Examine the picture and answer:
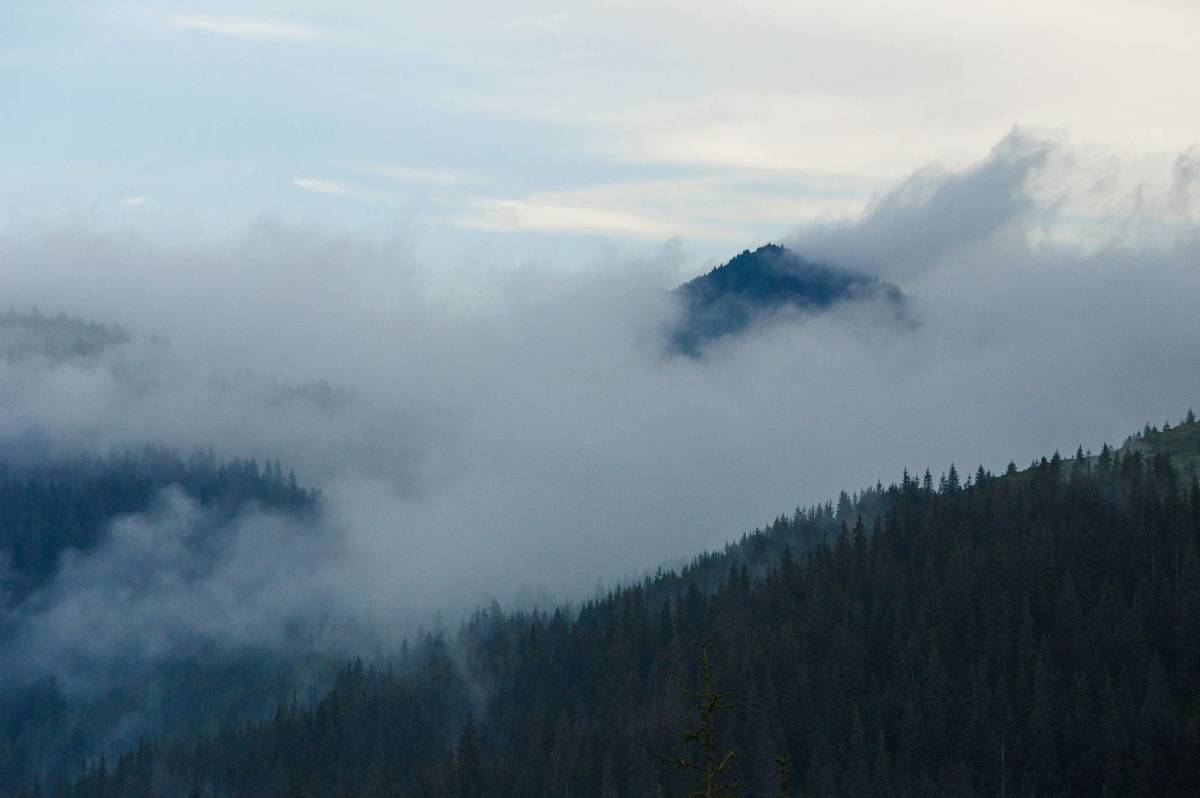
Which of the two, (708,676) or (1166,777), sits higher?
(708,676)

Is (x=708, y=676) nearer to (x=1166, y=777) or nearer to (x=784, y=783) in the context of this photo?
(x=784, y=783)

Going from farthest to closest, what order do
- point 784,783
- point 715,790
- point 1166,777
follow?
1. point 1166,777
2. point 715,790
3. point 784,783

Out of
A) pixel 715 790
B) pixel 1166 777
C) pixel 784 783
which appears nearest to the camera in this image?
pixel 784 783

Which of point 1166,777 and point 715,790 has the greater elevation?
point 715,790

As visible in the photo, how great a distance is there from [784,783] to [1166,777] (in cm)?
16201

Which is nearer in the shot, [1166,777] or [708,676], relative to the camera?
[708,676]

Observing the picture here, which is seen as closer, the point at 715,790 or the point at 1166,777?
the point at 715,790

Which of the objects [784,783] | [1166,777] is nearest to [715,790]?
[784,783]

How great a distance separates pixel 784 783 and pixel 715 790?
4.39 metres

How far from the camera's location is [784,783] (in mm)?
52594

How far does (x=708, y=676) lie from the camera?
53.7 meters

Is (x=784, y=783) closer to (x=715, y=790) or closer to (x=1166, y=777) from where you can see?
(x=715, y=790)

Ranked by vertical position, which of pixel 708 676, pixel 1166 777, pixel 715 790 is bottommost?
pixel 1166 777

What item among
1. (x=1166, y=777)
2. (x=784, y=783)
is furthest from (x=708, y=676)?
(x=1166, y=777)
